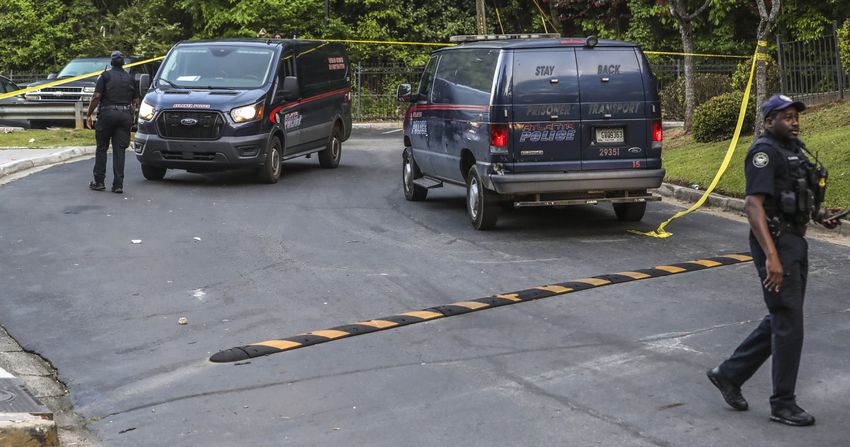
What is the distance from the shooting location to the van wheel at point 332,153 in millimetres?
20094

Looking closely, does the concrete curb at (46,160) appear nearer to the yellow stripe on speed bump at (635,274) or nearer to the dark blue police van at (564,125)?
the dark blue police van at (564,125)

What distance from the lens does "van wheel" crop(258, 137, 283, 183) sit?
694 inches

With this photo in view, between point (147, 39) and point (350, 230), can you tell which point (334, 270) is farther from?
point (147, 39)

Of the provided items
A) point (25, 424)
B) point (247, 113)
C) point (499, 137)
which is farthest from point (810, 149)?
point (25, 424)

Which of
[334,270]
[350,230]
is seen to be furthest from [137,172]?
[334,270]

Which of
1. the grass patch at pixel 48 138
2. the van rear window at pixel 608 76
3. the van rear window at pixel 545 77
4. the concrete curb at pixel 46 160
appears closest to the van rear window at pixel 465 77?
the van rear window at pixel 545 77

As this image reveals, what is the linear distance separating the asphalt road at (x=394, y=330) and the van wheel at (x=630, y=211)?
0.70 ft

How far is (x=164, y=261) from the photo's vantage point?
11531mm

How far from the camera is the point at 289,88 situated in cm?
1788

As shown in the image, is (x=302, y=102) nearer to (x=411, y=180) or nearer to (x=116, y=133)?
(x=116, y=133)

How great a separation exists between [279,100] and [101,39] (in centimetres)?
2268

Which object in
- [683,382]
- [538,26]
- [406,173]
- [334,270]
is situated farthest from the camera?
[538,26]

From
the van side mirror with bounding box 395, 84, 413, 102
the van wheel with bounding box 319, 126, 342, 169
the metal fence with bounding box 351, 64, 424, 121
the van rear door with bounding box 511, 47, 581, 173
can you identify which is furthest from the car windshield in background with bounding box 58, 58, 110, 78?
the van rear door with bounding box 511, 47, 581, 173

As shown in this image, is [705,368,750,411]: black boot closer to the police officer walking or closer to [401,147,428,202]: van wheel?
the police officer walking
